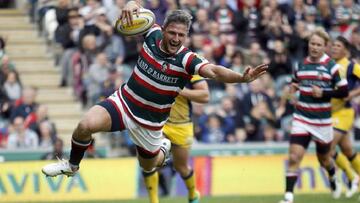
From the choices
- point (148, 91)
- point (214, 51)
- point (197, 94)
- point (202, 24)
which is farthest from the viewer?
point (202, 24)

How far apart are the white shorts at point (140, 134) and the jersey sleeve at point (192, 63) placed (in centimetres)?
98

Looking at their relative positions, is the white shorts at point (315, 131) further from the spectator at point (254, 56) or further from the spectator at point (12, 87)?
the spectator at point (12, 87)

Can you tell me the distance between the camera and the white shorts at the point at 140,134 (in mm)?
13634

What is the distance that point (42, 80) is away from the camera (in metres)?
24.3

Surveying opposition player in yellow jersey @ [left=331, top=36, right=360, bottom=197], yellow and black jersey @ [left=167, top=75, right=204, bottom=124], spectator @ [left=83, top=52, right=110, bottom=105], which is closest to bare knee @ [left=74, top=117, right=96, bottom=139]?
yellow and black jersey @ [left=167, top=75, right=204, bottom=124]

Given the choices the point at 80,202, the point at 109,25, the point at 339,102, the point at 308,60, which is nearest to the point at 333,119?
the point at 339,102

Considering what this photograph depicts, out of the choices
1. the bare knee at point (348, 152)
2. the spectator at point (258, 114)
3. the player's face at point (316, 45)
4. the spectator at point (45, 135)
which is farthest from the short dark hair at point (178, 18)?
the spectator at point (258, 114)

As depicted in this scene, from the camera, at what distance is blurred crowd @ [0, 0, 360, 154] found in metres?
22.3

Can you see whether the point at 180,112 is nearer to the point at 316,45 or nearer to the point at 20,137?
the point at 316,45

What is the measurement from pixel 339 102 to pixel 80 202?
15.1 ft

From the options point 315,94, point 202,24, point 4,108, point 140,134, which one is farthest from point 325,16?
point 140,134

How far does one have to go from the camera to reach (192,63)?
13180 mm

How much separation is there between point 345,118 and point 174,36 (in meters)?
5.98

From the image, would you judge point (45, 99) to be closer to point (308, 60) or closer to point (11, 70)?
point (11, 70)
